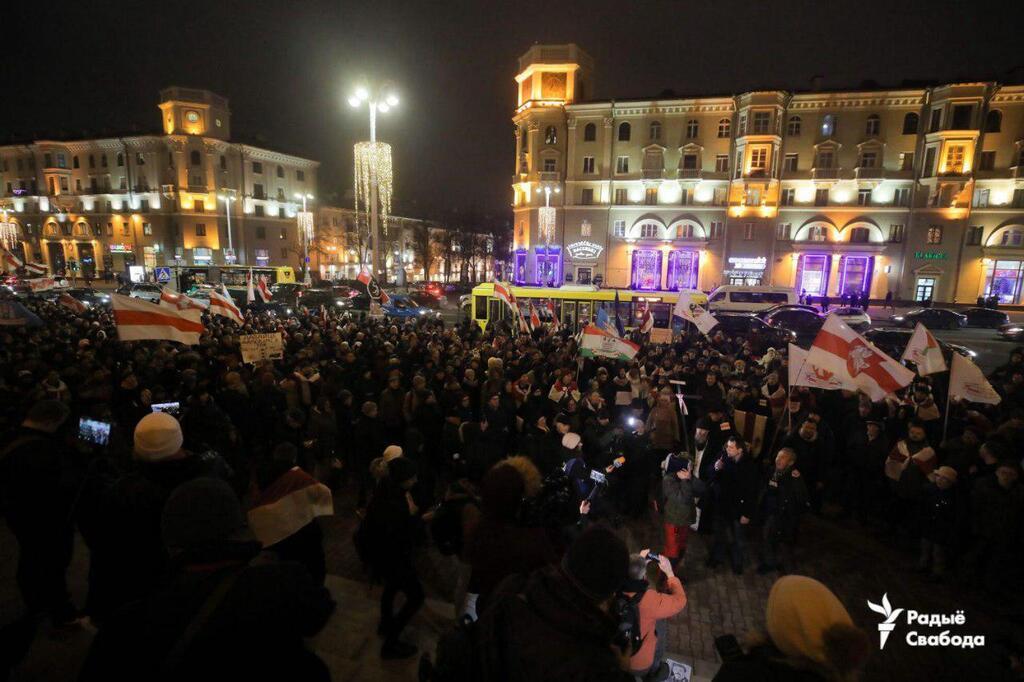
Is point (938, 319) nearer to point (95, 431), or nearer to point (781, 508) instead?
point (781, 508)

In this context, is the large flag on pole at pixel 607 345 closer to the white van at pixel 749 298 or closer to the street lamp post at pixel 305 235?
the white van at pixel 749 298

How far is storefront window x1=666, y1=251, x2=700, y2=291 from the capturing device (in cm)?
4731

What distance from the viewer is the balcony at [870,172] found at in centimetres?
4272

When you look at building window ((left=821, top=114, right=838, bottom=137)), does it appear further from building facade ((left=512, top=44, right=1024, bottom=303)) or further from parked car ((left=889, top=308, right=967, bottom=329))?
parked car ((left=889, top=308, right=967, bottom=329))

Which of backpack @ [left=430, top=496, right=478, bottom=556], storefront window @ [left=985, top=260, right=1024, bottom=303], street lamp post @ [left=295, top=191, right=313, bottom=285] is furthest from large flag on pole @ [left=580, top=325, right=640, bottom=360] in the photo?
storefront window @ [left=985, top=260, right=1024, bottom=303]

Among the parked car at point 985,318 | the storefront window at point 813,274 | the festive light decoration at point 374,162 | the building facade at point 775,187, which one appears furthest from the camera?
the storefront window at point 813,274

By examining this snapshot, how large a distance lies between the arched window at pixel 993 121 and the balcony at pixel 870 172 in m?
7.36

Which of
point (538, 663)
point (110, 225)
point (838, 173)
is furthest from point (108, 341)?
point (110, 225)

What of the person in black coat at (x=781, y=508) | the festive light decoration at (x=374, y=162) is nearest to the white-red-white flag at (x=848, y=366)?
the person in black coat at (x=781, y=508)

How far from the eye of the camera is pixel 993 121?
40.4 metres

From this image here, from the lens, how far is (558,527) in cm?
376

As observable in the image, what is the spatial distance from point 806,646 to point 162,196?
7482cm

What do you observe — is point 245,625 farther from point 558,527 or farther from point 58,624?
point 58,624

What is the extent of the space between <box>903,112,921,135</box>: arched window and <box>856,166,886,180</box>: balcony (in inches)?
132
